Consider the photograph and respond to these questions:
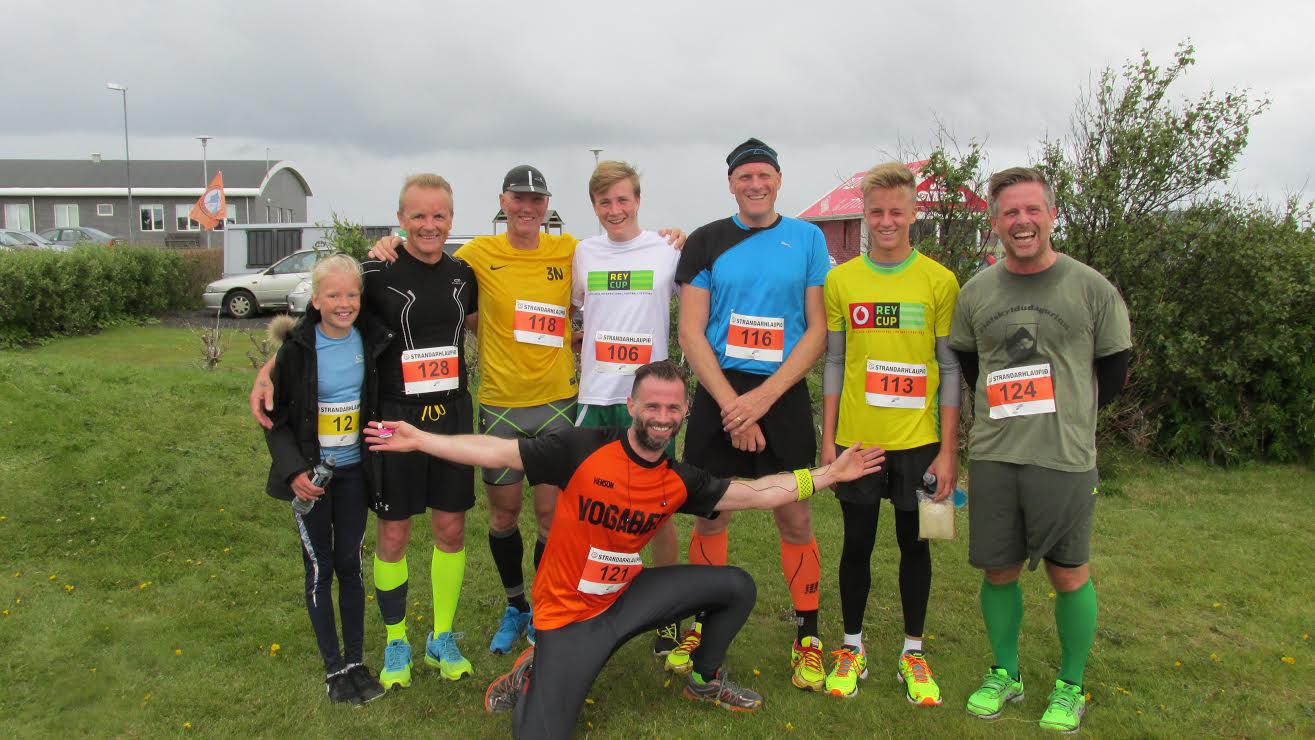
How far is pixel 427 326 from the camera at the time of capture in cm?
358

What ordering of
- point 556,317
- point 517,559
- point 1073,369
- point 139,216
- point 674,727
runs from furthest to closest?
1. point 139,216
2. point 517,559
3. point 556,317
4. point 674,727
5. point 1073,369

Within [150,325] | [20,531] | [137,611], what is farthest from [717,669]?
[150,325]

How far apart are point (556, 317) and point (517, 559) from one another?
4.20ft

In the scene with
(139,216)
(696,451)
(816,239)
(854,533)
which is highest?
(139,216)

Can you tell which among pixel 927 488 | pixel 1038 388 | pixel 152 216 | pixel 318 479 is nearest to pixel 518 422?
pixel 318 479

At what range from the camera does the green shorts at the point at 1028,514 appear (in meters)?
3.16

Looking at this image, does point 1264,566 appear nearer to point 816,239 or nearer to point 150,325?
point 816,239

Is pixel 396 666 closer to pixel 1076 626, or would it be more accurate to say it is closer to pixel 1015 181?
pixel 1076 626

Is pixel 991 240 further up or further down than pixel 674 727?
further up

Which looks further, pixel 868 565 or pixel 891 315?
pixel 868 565

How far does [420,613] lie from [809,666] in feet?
6.88

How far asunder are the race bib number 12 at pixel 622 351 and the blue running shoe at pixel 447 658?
142 centimetres

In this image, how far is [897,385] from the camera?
3400 mm

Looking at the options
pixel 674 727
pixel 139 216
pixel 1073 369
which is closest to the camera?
pixel 1073 369
